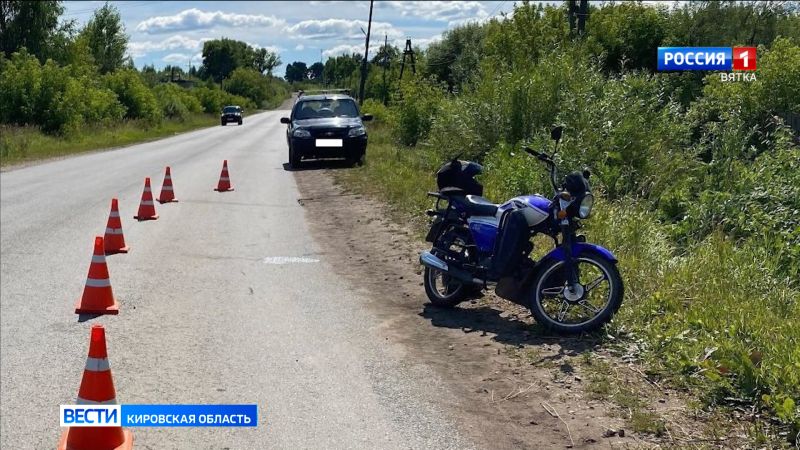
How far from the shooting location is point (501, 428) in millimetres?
4090

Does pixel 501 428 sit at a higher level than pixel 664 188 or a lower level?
lower

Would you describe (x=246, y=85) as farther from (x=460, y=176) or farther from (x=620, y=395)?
(x=620, y=395)

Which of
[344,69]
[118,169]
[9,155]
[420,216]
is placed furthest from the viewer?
[344,69]

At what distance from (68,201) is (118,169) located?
7.35 metres

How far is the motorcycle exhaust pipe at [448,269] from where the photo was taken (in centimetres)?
620

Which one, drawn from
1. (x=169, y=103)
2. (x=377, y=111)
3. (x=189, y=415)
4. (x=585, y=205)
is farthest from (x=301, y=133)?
(x=169, y=103)

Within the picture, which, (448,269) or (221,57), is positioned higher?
(221,57)

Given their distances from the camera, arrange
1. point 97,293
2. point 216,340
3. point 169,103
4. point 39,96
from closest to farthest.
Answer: point 216,340 → point 97,293 → point 39,96 → point 169,103

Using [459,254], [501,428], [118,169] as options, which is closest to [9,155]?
[118,169]

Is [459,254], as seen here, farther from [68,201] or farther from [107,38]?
[107,38]

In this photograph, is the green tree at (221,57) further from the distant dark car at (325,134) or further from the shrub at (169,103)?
the distant dark car at (325,134)

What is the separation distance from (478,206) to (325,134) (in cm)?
1345

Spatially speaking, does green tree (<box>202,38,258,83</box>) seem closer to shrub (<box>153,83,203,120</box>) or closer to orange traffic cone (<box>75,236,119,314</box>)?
shrub (<box>153,83,203,120</box>)

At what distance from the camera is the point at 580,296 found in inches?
216
